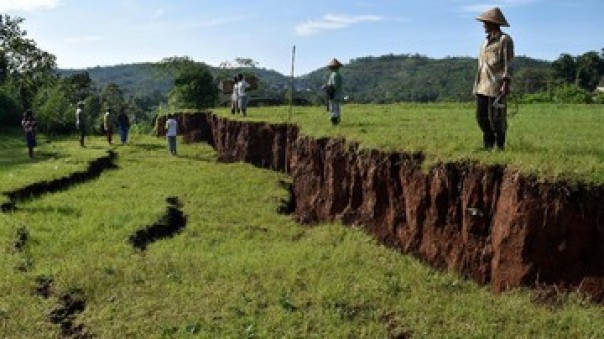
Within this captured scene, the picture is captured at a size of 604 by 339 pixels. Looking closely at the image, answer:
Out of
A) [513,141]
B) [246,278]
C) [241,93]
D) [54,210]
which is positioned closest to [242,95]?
[241,93]

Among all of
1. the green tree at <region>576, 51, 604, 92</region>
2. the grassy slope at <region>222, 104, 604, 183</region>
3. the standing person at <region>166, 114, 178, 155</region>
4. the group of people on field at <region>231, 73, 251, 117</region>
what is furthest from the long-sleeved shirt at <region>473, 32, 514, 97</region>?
the green tree at <region>576, 51, 604, 92</region>

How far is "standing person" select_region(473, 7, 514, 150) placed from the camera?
1054 cm

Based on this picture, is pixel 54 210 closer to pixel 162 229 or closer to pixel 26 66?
pixel 162 229

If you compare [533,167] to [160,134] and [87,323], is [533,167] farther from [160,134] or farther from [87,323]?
[160,134]

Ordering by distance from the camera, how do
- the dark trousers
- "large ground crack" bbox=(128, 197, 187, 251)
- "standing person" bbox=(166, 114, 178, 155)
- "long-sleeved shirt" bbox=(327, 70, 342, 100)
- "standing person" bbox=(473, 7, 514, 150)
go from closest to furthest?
"standing person" bbox=(473, 7, 514, 150) → the dark trousers → "large ground crack" bbox=(128, 197, 187, 251) → "long-sleeved shirt" bbox=(327, 70, 342, 100) → "standing person" bbox=(166, 114, 178, 155)

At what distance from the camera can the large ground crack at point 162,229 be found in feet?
44.6

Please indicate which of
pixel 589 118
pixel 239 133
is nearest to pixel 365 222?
pixel 589 118

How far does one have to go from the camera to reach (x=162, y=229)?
14.7 metres

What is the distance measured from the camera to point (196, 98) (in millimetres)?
50469

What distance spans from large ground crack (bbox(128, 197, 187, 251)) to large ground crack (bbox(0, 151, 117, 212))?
3586 millimetres

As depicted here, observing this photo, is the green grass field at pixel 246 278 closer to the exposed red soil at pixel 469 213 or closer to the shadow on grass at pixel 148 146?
the exposed red soil at pixel 469 213

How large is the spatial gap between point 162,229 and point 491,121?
23.7 feet

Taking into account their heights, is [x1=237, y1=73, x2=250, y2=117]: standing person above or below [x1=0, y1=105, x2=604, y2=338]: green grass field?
above

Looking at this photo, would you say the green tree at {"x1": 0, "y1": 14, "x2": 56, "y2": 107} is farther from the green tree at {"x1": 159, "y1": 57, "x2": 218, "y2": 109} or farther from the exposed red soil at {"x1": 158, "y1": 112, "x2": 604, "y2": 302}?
the exposed red soil at {"x1": 158, "y1": 112, "x2": 604, "y2": 302}
